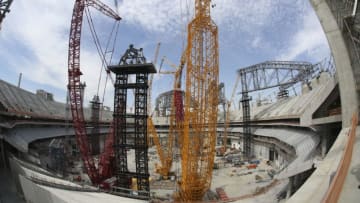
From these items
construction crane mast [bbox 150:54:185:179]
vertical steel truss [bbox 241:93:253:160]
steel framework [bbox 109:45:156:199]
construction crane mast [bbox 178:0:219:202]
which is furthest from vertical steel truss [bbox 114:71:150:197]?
vertical steel truss [bbox 241:93:253:160]

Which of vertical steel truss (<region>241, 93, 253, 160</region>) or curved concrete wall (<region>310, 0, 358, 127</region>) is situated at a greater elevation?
curved concrete wall (<region>310, 0, 358, 127</region>)

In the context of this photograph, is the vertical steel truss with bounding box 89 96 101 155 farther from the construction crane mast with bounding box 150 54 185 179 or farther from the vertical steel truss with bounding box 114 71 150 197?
the vertical steel truss with bounding box 114 71 150 197

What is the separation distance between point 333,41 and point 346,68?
5.52ft

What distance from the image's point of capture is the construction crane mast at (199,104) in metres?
18.0

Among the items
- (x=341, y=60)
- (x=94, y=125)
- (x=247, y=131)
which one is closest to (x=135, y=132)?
(x=341, y=60)

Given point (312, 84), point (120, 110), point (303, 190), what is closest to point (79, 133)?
point (120, 110)

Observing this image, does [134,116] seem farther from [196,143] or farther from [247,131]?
[247,131]

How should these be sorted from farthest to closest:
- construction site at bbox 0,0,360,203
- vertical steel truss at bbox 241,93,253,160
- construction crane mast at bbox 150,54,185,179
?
vertical steel truss at bbox 241,93,253,160 < construction crane mast at bbox 150,54,185,179 < construction site at bbox 0,0,360,203

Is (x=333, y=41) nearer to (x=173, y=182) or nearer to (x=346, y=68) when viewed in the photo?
(x=346, y=68)

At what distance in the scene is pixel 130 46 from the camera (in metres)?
20.5

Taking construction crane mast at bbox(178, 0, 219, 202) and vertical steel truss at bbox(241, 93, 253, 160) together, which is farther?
vertical steel truss at bbox(241, 93, 253, 160)

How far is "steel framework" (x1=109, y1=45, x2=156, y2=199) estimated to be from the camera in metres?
19.7

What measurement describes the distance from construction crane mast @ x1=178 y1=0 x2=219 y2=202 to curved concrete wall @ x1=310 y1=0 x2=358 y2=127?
9.53m

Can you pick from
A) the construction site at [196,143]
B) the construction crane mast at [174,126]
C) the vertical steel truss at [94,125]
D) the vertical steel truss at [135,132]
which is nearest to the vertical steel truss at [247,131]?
the construction site at [196,143]
